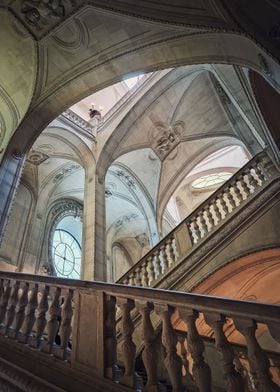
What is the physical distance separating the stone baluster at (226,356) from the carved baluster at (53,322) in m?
1.45

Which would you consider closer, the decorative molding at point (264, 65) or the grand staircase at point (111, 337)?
the grand staircase at point (111, 337)

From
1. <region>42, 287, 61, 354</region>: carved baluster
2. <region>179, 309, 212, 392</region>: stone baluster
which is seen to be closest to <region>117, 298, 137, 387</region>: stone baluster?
<region>179, 309, 212, 392</region>: stone baluster

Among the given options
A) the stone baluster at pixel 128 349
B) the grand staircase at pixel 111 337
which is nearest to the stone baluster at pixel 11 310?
the grand staircase at pixel 111 337

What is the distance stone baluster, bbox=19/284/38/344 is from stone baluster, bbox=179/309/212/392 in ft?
5.55

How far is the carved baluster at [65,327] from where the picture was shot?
103 inches

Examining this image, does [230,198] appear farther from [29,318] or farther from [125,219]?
[125,219]

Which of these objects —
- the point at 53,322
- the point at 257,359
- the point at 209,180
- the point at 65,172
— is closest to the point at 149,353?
the point at 257,359

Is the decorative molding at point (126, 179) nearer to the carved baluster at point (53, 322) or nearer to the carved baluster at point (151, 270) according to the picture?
the carved baluster at point (151, 270)

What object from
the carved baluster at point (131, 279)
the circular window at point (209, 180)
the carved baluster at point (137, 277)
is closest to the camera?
the carved baluster at point (137, 277)

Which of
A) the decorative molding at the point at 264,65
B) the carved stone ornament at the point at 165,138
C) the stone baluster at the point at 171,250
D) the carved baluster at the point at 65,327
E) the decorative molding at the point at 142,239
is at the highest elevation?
the carved stone ornament at the point at 165,138

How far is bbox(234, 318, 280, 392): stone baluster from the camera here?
1.63 meters

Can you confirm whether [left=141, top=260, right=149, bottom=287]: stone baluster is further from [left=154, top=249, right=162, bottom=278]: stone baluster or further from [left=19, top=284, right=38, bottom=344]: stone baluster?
[left=19, top=284, right=38, bottom=344]: stone baluster

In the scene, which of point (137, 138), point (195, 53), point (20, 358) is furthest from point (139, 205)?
point (20, 358)

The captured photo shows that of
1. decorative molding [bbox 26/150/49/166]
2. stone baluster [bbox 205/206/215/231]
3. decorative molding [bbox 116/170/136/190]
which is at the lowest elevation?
stone baluster [bbox 205/206/215/231]
